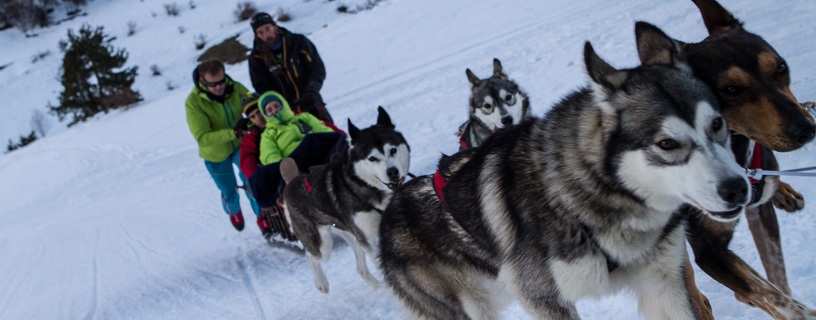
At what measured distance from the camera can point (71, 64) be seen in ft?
63.2

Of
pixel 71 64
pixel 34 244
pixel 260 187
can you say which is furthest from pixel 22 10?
pixel 260 187

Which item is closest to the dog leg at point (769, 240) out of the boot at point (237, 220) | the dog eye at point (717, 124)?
the dog eye at point (717, 124)

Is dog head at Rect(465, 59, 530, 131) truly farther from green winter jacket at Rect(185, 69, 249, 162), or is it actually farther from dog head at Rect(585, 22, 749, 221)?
dog head at Rect(585, 22, 749, 221)

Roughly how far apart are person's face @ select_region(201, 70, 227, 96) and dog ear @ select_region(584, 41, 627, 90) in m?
4.45

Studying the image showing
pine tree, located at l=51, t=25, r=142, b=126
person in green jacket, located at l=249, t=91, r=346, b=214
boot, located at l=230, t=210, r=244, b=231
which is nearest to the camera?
person in green jacket, located at l=249, t=91, r=346, b=214

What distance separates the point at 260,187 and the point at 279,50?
1.66 m

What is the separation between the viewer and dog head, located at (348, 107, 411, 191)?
4.05m

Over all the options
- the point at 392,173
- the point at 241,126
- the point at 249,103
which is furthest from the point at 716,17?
the point at 241,126

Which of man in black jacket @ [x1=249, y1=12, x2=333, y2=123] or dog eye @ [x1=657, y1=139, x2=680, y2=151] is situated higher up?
dog eye @ [x1=657, y1=139, x2=680, y2=151]

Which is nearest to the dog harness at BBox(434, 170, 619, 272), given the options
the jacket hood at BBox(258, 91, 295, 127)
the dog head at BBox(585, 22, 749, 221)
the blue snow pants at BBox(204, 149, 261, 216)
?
the dog head at BBox(585, 22, 749, 221)

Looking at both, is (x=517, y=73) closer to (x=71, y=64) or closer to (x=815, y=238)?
(x=815, y=238)

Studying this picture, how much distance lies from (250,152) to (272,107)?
59 cm

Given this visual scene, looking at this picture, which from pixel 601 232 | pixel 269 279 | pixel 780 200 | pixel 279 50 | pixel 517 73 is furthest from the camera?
pixel 517 73

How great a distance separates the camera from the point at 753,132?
185 cm
